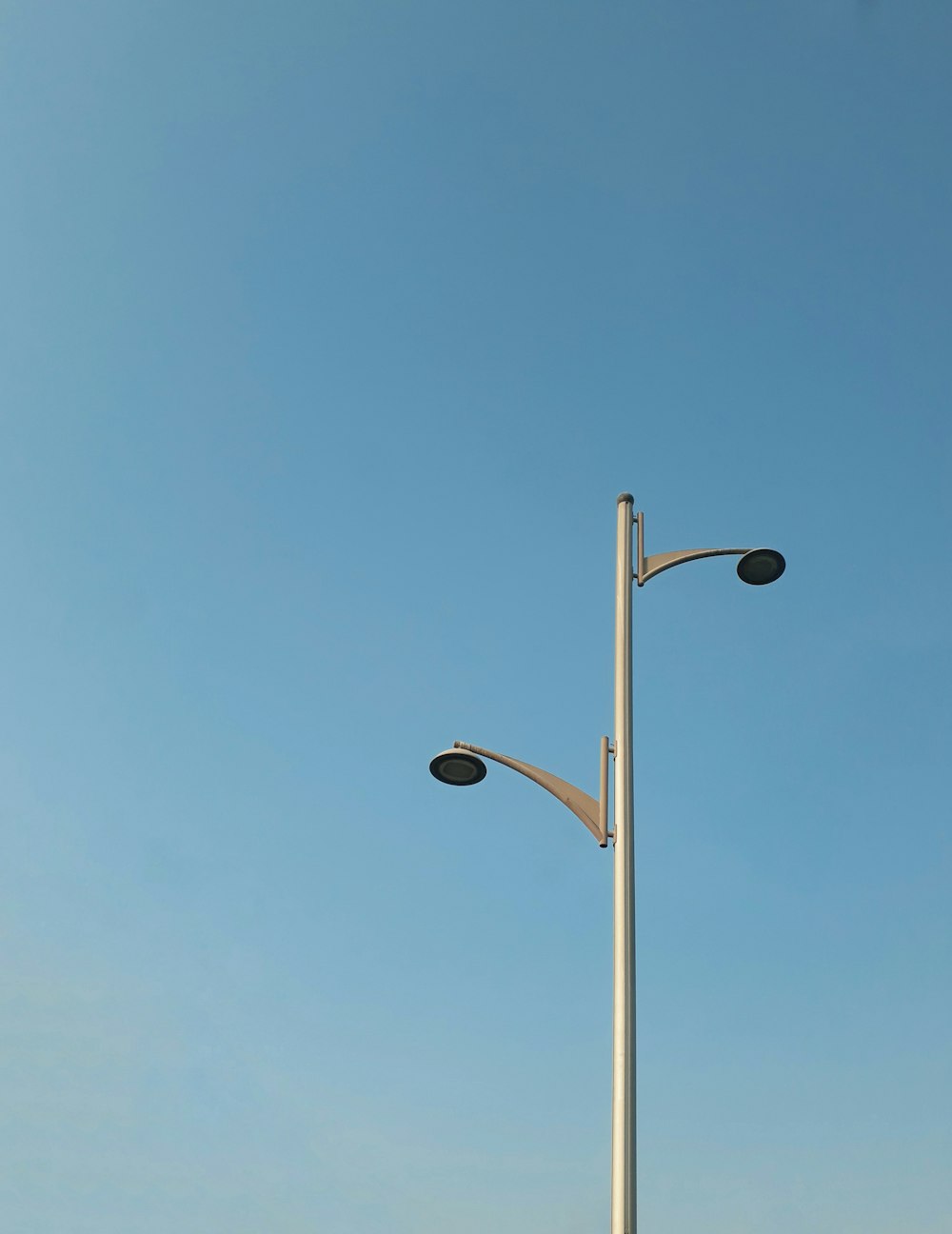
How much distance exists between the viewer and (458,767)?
12.9 metres

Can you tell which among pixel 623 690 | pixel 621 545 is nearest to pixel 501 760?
pixel 623 690

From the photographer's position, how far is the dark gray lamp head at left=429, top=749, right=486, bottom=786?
12.7 m

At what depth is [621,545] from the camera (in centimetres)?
1198

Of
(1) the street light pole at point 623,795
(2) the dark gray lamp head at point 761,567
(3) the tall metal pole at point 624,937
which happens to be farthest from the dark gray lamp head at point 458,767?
→ (2) the dark gray lamp head at point 761,567

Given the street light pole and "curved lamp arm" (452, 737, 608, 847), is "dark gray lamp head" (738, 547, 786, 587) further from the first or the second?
"curved lamp arm" (452, 737, 608, 847)

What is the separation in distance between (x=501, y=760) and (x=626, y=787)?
6.10ft

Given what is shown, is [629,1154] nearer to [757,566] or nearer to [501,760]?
[501,760]

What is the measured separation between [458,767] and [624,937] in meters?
3.58

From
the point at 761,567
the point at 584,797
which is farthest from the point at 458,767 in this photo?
the point at 761,567

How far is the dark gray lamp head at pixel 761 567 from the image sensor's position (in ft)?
42.0

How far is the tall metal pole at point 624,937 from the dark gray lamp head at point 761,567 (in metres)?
1.54

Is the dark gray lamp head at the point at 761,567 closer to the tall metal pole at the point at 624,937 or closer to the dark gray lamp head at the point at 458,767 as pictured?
the tall metal pole at the point at 624,937

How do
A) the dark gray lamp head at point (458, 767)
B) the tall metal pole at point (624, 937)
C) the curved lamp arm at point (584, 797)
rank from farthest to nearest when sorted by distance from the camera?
the dark gray lamp head at point (458, 767) < the curved lamp arm at point (584, 797) < the tall metal pole at point (624, 937)

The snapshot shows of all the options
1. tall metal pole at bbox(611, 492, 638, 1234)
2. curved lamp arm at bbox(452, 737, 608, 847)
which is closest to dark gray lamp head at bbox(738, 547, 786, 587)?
tall metal pole at bbox(611, 492, 638, 1234)
